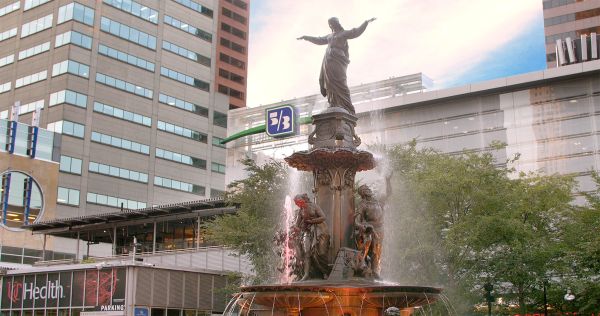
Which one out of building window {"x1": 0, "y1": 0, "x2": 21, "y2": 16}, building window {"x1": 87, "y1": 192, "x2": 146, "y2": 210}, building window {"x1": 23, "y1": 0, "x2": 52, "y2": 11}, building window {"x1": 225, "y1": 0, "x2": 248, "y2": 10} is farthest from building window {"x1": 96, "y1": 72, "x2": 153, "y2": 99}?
building window {"x1": 225, "y1": 0, "x2": 248, "y2": 10}

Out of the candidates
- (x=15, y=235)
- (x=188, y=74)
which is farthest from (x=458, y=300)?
(x=188, y=74)

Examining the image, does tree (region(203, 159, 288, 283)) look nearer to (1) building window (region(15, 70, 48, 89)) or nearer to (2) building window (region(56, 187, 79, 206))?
(2) building window (region(56, 187, 79, 206))

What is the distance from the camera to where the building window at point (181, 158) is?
92.6m

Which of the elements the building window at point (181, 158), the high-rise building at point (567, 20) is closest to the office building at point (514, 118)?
the high-rise building at point (567, 20)

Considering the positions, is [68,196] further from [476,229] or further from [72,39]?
[476,229]

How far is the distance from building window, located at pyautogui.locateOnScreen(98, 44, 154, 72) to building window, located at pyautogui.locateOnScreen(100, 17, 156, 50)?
1.96 meters

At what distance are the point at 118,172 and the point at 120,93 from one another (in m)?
9.58

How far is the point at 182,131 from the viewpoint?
96.0 meters

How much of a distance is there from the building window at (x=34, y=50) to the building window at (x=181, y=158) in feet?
58.0

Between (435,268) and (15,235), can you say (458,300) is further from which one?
(15,235)

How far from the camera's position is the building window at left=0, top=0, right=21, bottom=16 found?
9106 cm

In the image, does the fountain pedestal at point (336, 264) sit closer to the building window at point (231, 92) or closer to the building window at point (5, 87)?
the building window at point (5, 87)

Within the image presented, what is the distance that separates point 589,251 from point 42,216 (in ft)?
184

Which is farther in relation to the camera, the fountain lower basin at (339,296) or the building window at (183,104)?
the building window at (183,104)
